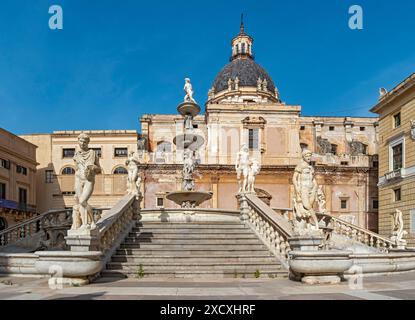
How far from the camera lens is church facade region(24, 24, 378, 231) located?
42.2 metres

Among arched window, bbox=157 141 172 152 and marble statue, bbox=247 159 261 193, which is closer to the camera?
marble statue, bbox=247 159 261 193

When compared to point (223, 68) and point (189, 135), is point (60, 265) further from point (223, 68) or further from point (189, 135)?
point (223, 68)

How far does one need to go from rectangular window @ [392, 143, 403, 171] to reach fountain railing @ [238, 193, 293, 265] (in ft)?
66.0

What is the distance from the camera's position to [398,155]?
3216cm

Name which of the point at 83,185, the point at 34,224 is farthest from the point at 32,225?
the point at 83,185

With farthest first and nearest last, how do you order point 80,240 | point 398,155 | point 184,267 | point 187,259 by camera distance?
point 398,155, point 187,259, point 184,267, point 80,240

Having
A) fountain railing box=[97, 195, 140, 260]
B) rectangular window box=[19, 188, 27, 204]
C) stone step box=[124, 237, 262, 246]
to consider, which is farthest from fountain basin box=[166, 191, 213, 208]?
rectangular window box=[19, 188, 27, 204]

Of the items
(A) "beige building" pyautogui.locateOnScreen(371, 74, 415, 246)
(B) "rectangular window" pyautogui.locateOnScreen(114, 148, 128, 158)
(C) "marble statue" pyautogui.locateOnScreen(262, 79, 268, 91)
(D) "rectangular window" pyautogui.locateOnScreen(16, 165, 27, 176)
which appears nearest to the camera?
(A) "beige building" pyautogui.locateOnScreen(371, 74, 415, 246)

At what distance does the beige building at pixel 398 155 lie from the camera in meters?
29.4

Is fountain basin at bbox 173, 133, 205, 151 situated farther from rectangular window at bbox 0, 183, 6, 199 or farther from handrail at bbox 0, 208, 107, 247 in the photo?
rectangular window at bbox 0, 183, 6, 199

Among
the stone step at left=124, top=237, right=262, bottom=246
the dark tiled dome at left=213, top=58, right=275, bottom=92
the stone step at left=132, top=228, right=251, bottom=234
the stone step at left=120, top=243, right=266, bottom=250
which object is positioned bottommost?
the stone step at left=120, top=243, right=266, bottom=250

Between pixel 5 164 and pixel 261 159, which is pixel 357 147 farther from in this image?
pixel 5 164

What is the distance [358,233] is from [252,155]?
25.1 m

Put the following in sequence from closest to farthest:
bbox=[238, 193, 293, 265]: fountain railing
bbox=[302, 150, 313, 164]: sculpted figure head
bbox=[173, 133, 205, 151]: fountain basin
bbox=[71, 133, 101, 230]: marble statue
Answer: bbox=[71, 133, 101, 230]: marble statue
bbox=[302, 150, 313, 164]: sculpted figure head
bbox=[238, 193, 293, 265]: fountain railing
bbox=[173, 133, 205, 151]: fountain basin
